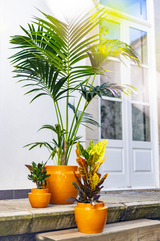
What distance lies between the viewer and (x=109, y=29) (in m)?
3.93

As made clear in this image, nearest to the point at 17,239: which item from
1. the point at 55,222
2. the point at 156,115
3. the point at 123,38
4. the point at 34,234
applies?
the point at 34,234

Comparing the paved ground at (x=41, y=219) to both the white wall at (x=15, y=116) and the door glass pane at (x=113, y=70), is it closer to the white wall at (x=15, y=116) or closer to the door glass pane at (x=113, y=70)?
the white wall at (x=15, y=116)

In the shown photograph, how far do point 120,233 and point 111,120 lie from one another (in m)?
2.14

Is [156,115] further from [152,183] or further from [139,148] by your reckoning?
[152,183]

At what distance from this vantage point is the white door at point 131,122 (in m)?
3.66

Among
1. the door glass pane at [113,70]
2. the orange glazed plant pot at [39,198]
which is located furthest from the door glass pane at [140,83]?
the orange glazed plant pot at [39,198]

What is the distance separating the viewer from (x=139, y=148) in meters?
3.94

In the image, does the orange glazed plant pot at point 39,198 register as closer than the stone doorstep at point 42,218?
No

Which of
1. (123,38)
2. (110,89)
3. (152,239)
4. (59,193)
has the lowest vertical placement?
(152,239)

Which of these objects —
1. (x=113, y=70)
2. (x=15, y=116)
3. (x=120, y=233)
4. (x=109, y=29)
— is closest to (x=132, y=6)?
(x=109, y=29)

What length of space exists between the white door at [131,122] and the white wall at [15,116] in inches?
38.1

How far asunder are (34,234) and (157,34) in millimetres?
3670

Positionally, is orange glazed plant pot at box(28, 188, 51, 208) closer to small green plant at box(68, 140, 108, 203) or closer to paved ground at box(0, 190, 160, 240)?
paved ground at box(0, 190, 160, 240)

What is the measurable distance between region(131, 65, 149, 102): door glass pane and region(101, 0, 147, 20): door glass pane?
0.90 meters
